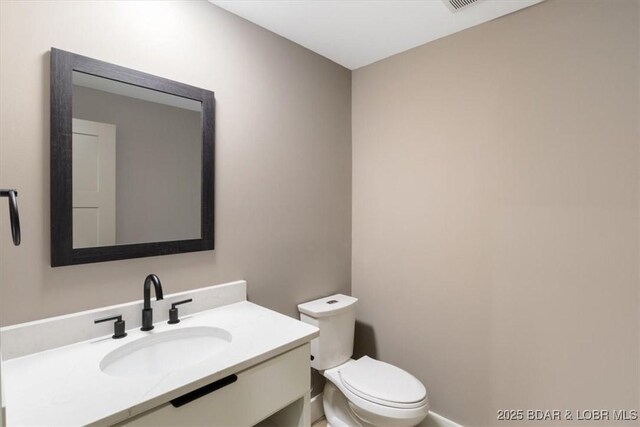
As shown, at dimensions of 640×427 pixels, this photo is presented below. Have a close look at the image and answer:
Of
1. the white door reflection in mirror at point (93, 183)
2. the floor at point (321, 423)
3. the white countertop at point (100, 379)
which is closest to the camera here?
the white countertop at point (100, 379)

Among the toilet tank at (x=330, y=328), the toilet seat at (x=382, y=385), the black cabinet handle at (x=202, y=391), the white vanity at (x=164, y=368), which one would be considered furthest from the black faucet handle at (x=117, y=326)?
the toilet seat at (x=382, y=385)

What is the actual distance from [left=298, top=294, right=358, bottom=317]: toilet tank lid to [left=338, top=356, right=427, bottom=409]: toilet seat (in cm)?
33

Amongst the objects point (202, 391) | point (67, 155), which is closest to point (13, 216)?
point (67, 155)

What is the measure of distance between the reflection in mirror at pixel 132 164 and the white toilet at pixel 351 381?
37.5 inches

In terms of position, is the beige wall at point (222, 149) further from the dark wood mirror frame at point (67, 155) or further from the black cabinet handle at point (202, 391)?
the black cabinet handle at point (202, 391)

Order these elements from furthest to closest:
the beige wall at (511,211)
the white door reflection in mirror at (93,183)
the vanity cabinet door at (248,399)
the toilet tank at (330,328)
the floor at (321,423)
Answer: the floor at (321,423), the toilet tank at (330,328), the beige wall at (511,211), the white door reflection in mirror at (93,183), the vanity cabinet door at (248,399)

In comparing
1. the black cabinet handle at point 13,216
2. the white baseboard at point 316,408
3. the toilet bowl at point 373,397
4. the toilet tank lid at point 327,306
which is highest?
the black cabinet handle at point 13,216

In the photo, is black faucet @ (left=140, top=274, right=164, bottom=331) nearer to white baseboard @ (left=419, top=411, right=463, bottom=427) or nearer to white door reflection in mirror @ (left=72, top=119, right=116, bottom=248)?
white door reflection in mirror @ (left=72, top=119, right=116, bottom=248)

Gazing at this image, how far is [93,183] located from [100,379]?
0.72 metres

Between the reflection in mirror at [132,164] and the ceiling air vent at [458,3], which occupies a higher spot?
the ceiling air vent at [458,3]

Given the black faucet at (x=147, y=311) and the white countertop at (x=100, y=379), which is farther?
the black faucet at (x=147, y=311)

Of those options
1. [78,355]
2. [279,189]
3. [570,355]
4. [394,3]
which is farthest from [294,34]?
[570,355]

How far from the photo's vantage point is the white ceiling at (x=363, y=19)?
5.34 ft

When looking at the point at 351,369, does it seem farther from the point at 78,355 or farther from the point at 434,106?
the point at 434,106
